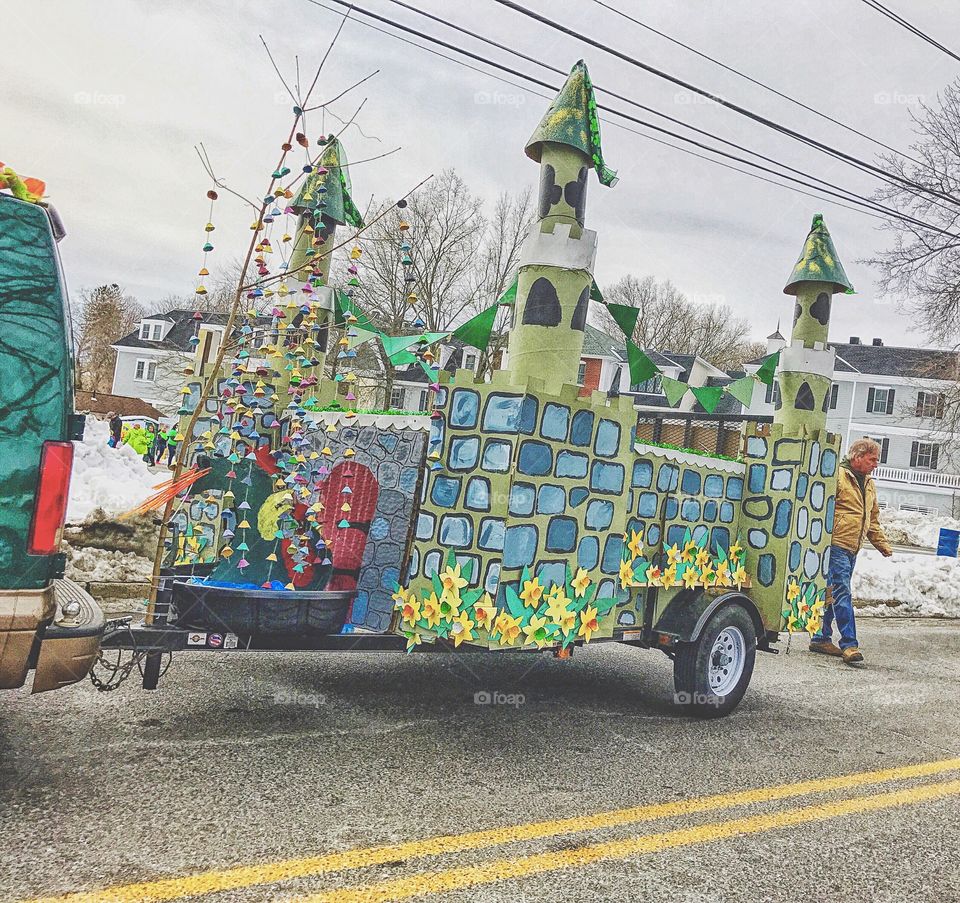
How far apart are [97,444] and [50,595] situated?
484 inches

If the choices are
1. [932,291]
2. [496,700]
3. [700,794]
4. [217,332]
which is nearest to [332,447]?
[217,332]

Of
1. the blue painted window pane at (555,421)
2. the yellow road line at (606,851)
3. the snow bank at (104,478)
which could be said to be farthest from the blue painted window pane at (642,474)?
the snow bank at (104,478)

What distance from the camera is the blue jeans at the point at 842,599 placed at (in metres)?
7.98

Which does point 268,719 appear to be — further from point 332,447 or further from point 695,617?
point 695,617

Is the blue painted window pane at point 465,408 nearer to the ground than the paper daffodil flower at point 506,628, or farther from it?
farther from it

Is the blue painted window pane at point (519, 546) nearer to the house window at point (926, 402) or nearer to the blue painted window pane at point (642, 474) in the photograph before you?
the blue painted window pane at point (642, 474)

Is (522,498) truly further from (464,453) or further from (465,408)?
(465,408)

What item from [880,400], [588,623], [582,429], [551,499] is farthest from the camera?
[880,400]

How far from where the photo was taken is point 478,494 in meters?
4.30

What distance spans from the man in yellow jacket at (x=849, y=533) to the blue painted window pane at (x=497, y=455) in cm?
499

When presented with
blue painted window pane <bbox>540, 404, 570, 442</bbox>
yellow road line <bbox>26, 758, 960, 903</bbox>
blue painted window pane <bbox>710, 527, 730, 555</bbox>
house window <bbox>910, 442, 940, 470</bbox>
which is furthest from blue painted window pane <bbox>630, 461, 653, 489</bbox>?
house window <bbox>910, 442, 940, 470</bbox>

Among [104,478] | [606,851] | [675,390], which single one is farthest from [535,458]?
[104,478]

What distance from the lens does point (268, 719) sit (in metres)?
4.65

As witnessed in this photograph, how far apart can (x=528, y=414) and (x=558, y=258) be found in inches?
44.9
